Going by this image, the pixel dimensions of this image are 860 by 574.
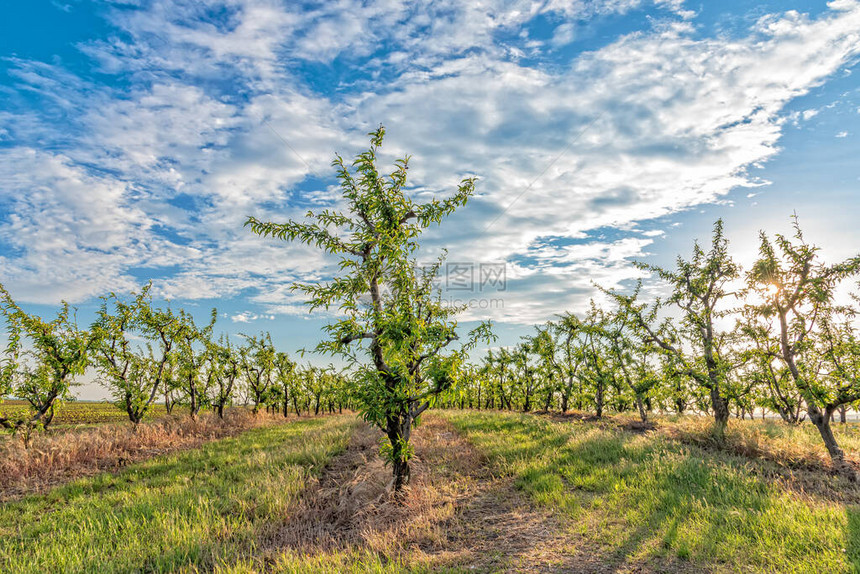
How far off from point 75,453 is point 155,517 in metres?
9.69

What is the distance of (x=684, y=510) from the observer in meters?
7.56

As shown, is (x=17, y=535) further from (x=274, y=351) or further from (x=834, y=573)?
(x=274, y=351)

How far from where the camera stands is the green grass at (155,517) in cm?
674

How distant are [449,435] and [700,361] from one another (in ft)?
39.4

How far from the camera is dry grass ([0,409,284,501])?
12.3 metres

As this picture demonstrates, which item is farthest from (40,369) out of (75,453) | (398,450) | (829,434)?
(829,434)

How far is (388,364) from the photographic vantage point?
29.7ft

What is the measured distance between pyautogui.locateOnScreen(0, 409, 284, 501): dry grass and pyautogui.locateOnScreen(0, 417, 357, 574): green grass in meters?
1.41

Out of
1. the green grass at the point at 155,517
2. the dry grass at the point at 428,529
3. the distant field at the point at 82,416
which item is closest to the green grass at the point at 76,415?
the distant field at the point at 82,416

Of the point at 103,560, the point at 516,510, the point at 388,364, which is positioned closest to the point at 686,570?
the point at 516,510

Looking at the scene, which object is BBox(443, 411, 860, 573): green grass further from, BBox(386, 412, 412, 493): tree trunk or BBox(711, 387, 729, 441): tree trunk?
BBox(711, 387, 729, 441): tree trunk

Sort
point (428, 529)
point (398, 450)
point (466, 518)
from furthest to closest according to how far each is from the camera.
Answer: point (398, 450), point (466, 518), point (428, 529)

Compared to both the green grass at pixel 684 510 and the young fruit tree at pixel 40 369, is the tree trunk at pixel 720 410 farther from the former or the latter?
the young fruit tree at pixel 40 369

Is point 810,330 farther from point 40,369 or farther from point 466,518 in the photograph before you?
point 40,369
